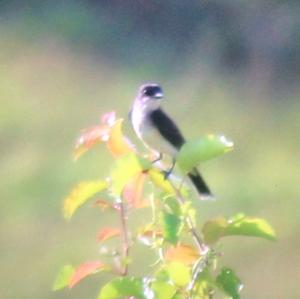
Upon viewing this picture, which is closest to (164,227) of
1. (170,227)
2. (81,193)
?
(170,227)

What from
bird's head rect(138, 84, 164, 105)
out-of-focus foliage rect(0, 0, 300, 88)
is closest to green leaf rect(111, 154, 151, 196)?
bird's head rect(138, 84, 164, 105)

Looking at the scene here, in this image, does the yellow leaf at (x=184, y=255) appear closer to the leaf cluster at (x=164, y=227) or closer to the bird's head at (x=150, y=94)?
the leaf cluster at (x=164, y=227)

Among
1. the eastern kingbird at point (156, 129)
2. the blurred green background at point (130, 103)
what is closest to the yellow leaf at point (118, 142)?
the eastern kingbird at point (156, 129)

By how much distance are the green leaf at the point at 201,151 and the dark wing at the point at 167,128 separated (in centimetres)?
73

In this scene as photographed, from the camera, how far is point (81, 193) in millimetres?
901

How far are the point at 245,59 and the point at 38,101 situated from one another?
564 mm

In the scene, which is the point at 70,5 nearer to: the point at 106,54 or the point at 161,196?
the point at 106,54

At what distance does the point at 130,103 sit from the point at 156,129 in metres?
0.96

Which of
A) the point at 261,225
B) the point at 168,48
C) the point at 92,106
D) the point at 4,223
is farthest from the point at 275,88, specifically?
the point at 261,225

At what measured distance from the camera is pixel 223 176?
250 cm

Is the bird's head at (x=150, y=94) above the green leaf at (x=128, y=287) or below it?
below

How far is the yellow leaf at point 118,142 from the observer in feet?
2.91

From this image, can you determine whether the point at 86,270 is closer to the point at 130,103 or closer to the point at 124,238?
the point at 124,238

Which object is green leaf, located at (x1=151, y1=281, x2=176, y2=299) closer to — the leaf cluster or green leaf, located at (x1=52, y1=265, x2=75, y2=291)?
the leaf cluster
